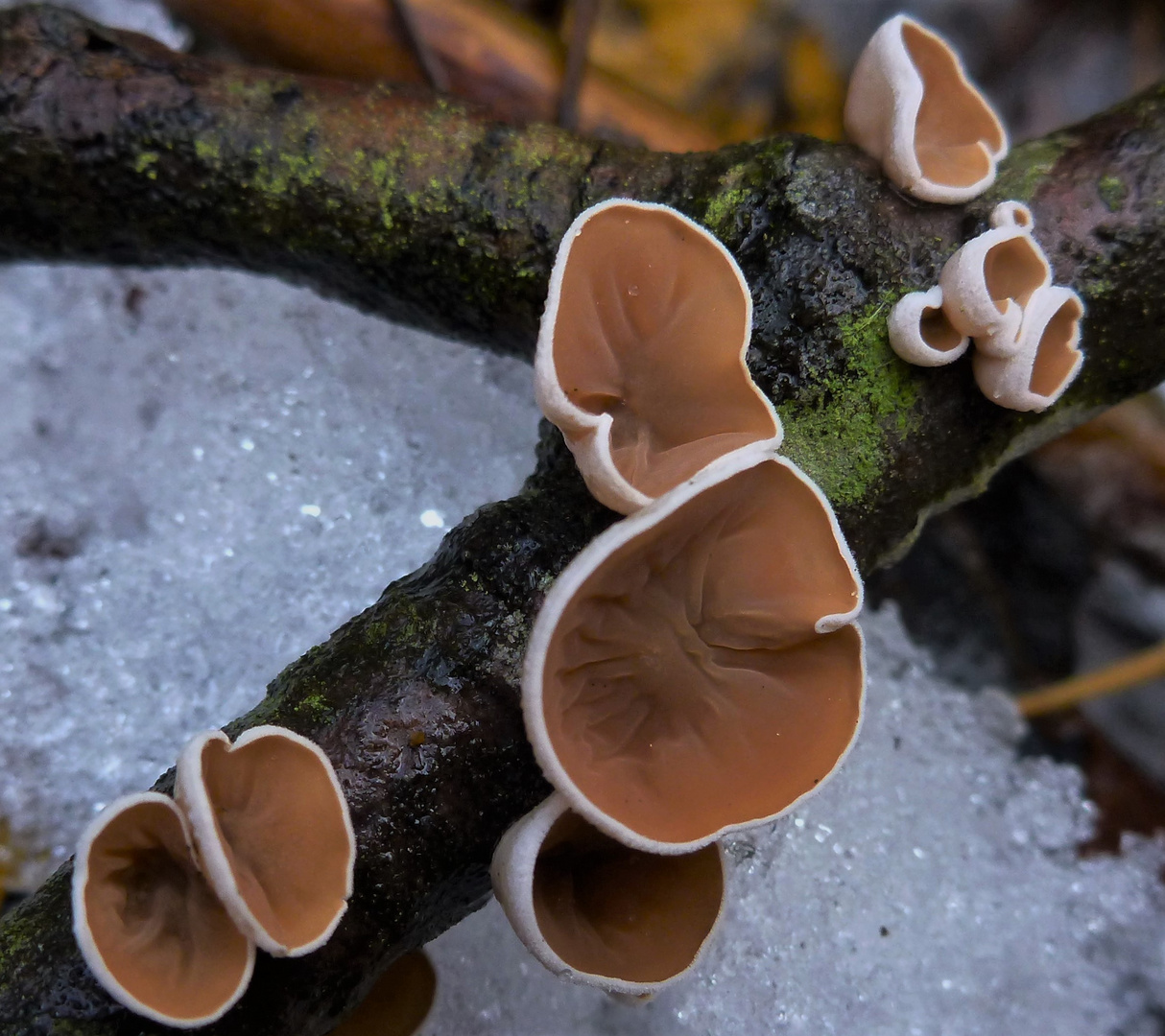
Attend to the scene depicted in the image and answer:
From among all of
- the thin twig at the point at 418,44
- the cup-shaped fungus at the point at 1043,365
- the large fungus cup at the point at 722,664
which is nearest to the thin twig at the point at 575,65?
the thin twig at the point at 418,44

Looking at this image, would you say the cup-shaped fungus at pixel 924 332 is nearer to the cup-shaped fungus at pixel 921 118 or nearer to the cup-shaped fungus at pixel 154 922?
the cup-shaped fungus at pixel 921 118

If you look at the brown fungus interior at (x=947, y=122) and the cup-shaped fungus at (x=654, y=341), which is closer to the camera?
the cup-shaped fungus at (x=654, y=341)

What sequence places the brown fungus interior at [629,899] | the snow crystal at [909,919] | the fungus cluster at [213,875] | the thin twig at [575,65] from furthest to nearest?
the thin twig at [575,65], the snow crystal at [909,919], the brown fungus interior at [629,899], the fungus cluster at [213,875]

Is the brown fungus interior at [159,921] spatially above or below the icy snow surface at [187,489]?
above

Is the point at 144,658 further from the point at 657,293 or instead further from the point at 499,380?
the point at 657,293

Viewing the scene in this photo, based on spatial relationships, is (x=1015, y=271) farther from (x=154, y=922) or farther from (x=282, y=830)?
(x=154, y=922)

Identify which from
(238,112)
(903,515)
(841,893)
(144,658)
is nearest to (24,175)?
(238,112)
